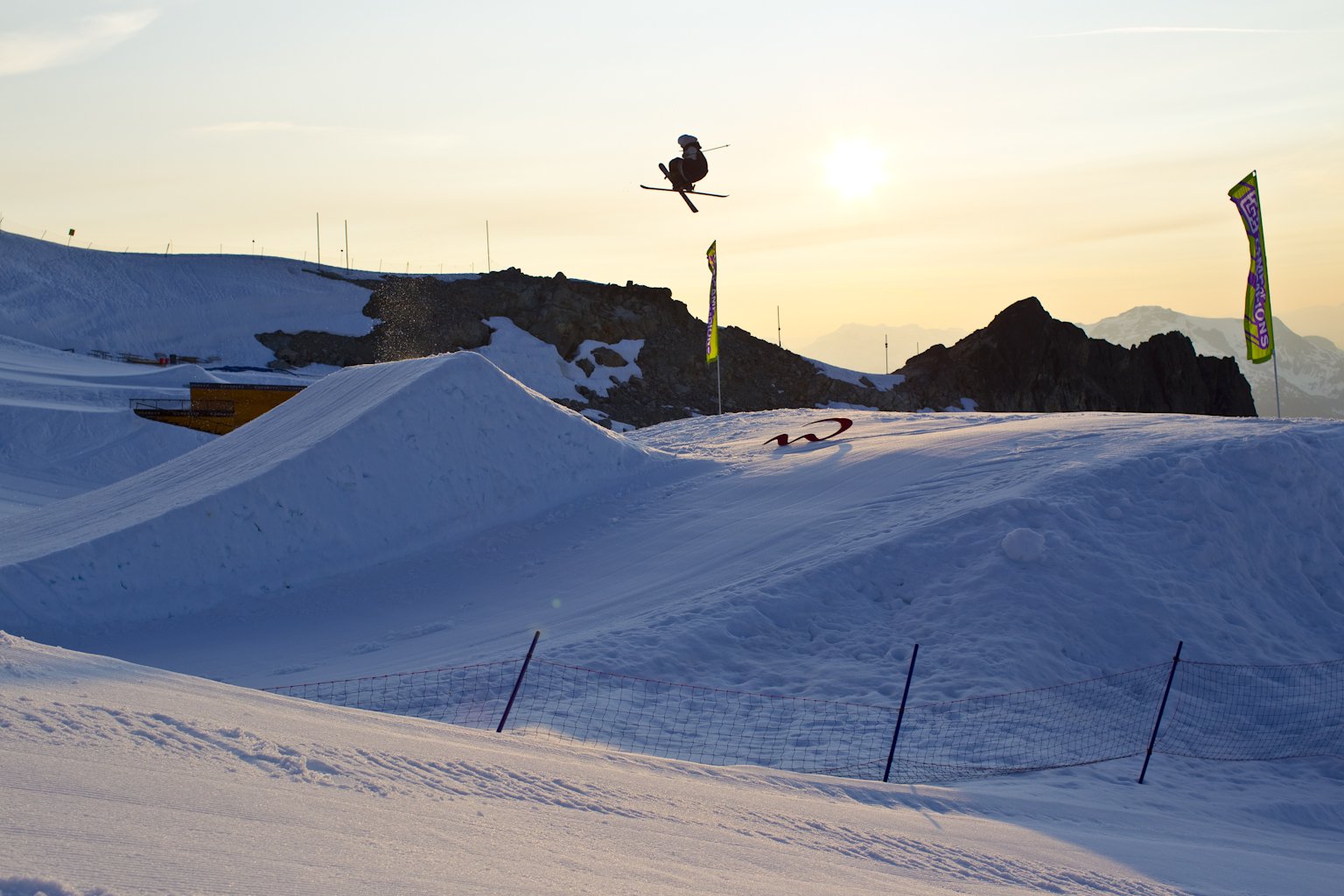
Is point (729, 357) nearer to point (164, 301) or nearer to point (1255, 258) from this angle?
point (164, 301)

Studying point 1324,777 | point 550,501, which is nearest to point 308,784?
point 1324,777

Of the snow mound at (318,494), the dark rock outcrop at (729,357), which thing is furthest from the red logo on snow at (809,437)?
the dark rock outcrop at (729,357)

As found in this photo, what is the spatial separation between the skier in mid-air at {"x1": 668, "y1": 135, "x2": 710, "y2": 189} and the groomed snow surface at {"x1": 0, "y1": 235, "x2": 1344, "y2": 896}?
194 inches

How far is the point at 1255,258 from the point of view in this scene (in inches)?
838

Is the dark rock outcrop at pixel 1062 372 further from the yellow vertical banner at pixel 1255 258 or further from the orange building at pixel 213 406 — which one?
the yellow vertical banner at pixel 1255 258

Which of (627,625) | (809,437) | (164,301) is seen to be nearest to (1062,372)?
(164,301)

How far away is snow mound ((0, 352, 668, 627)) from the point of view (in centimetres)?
1568

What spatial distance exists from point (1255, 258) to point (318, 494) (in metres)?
17.6

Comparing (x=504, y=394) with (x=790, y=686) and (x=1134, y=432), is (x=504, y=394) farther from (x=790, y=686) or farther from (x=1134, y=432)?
(x=1134, y=432)

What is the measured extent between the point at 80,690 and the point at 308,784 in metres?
1.86

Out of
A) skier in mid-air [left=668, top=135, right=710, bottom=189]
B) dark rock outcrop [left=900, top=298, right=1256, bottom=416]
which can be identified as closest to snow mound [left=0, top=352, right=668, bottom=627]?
skier in mid-air [left=668, top=135, right=710, bottom=189]

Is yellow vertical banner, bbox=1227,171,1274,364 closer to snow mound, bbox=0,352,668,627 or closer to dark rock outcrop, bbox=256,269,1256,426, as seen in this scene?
snow mound, bbox=0,352,668,627

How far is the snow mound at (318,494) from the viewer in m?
15.7

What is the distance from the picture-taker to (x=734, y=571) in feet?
51.7
